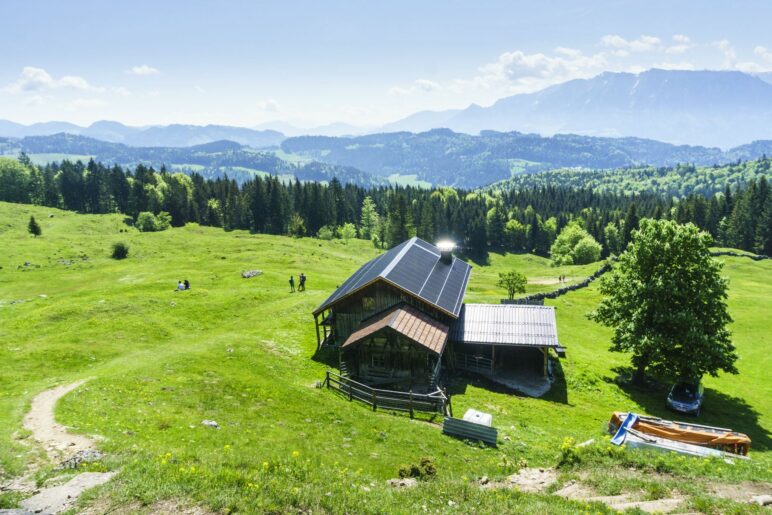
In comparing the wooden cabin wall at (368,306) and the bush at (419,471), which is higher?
the wooden cabin wall at (368,306)

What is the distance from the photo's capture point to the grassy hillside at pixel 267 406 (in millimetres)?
16219

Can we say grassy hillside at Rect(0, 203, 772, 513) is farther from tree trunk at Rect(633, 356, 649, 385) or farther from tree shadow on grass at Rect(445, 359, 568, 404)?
tree trunk at Rect(633, 356, 649, 385)

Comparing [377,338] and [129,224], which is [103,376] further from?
[129,224]

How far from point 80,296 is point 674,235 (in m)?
65.5

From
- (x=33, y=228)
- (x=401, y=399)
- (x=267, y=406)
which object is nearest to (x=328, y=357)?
(x=401, y=399)

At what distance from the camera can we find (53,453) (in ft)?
62.2

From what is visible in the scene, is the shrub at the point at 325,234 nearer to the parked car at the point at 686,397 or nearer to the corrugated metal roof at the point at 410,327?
the corrugated metal roof at the point at 410,327

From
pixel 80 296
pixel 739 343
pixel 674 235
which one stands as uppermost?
pixel 674 235

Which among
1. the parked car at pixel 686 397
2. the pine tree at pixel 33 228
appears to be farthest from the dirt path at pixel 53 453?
the pine tree at pixel 33 228

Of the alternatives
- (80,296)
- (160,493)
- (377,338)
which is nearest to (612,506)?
(160,493)

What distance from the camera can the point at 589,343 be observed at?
5262 centimetres

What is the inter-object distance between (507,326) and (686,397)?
1513cm

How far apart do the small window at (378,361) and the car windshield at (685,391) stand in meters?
24.5

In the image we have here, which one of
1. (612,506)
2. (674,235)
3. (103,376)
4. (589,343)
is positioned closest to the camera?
(612,506)
